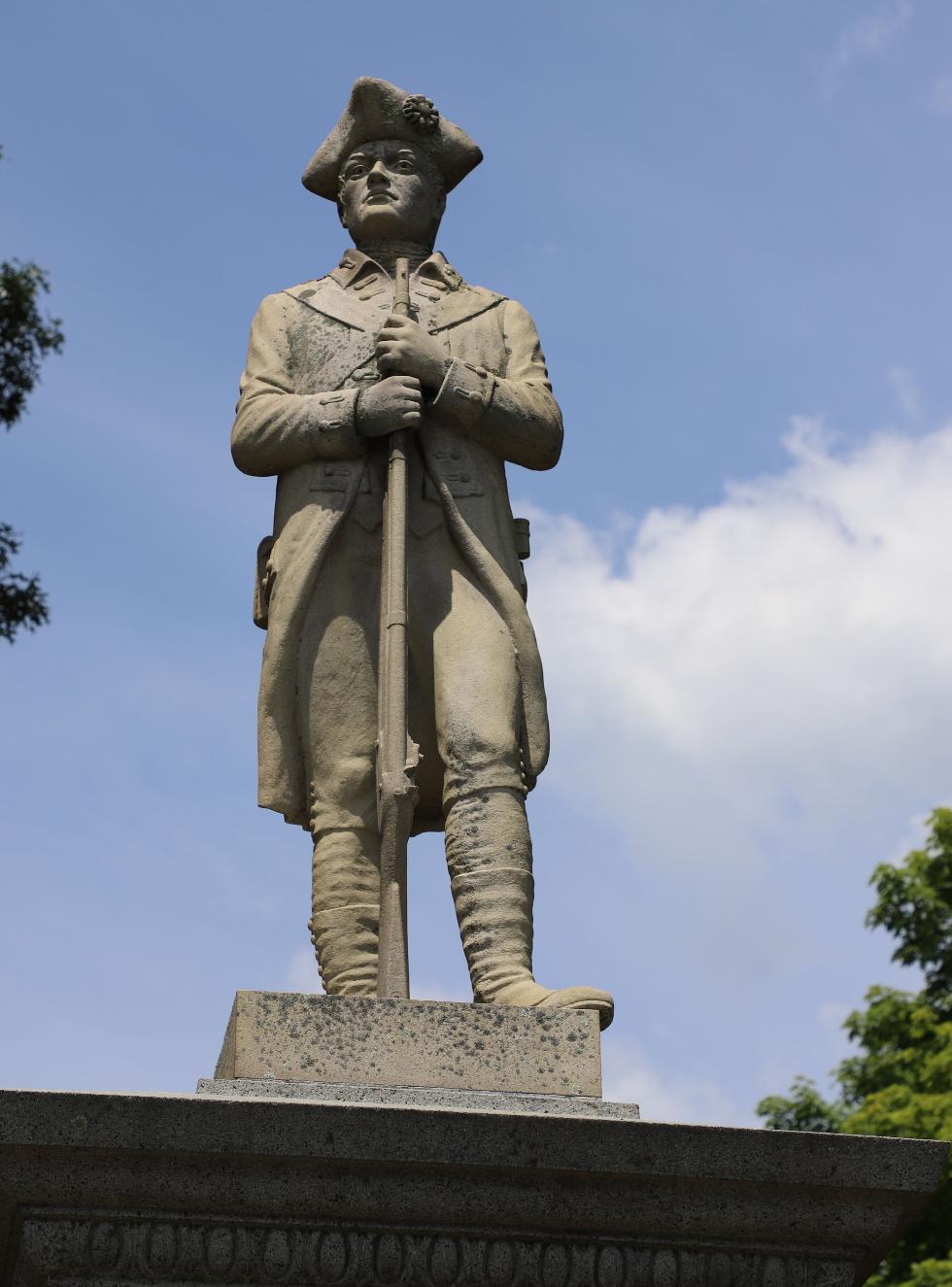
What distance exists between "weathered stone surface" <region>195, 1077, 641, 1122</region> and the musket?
451mm

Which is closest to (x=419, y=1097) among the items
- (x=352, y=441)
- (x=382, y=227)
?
(x=352, y=441)

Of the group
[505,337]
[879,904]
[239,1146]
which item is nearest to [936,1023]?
[879,904]

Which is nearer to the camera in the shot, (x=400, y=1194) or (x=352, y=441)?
(x=400, y=1194)

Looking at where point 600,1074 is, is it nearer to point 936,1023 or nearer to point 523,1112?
point 523,1112

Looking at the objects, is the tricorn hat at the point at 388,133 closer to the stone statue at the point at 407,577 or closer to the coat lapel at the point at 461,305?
the stone statue at the point at 407,577

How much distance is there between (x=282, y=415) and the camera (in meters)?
8.24

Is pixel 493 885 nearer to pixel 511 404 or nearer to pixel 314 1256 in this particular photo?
pixel 314 1256

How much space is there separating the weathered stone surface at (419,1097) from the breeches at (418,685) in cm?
127

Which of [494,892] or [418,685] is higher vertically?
[418,685]

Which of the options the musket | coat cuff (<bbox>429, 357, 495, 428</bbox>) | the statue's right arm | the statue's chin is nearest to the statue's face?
the statue's chin

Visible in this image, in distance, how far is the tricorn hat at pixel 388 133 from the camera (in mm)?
8914

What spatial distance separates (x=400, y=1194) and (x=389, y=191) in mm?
4304

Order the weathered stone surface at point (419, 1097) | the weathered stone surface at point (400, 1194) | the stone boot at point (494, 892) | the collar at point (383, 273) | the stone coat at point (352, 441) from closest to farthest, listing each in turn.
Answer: the weathered stone surface at point (400, 1194) → the weathered stone surface at point (419, 1097) → the stone boot at point (494, 892) → the stone coat at point (352, 441) → the collar at point (383, 273)

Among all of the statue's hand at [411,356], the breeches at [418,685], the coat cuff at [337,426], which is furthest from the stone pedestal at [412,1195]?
the statue's hand at [411,356]
